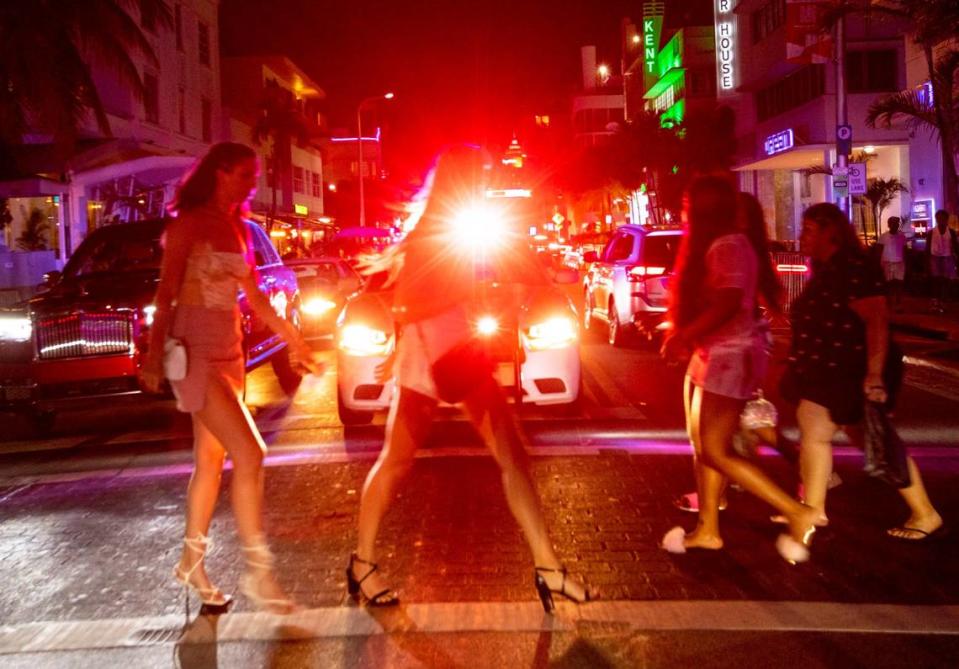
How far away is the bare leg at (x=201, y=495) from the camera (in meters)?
4.45

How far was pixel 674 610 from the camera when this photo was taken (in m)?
4.43

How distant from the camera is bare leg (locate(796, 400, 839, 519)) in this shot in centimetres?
519

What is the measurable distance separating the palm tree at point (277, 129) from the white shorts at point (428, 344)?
44876mm

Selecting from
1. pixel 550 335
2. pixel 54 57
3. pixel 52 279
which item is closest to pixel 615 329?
pixel 550 335

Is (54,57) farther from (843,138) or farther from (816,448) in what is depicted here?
(816,448)

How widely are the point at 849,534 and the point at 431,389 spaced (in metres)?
2.74

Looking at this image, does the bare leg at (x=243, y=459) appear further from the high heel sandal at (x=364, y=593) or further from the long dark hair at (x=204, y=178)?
the long dark hair at (x=204, y=178)

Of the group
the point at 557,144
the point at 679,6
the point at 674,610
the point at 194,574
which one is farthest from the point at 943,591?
the point at 557,144

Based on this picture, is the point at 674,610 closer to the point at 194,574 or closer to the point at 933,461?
the point at 194,574

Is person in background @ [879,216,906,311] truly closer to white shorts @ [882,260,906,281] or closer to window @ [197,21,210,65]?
white shorts @ [882,260,906,281]

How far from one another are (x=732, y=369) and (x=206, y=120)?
39200 mm

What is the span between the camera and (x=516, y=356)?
825 cm

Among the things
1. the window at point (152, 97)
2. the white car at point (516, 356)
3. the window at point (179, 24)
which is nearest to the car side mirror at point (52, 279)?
the white car at point (516, 356)

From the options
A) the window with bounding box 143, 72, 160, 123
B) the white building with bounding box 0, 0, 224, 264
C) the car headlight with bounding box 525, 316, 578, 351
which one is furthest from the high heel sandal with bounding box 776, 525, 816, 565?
the window with bounding box 143, 72, 160, 123
